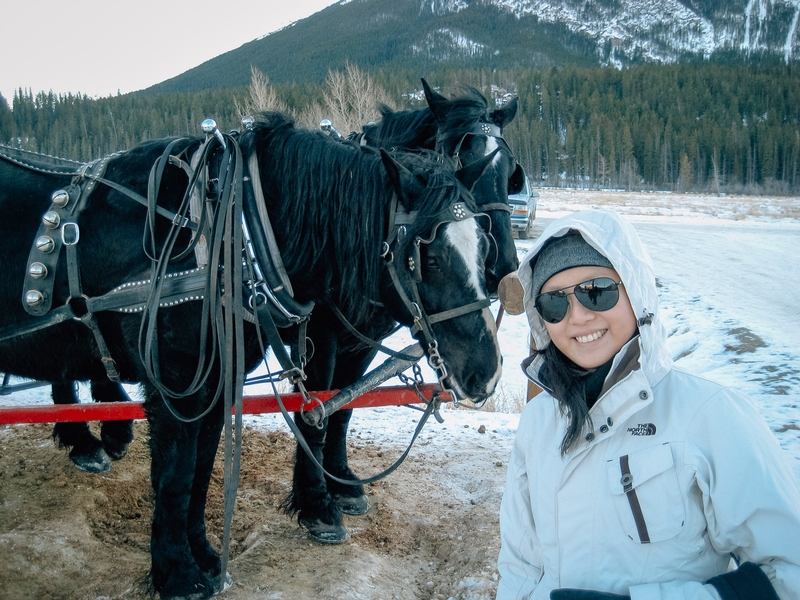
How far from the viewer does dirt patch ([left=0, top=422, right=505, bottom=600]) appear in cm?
285

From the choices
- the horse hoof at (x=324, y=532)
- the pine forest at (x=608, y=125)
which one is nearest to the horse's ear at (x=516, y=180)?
the horse hoof at (x=324, y=532)

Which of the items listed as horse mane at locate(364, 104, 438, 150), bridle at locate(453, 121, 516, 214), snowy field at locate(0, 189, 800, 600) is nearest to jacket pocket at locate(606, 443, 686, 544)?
snowy field at locate(0, 189, 800, 600)

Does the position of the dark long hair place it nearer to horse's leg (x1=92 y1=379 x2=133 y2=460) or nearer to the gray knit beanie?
the gray knit beanie

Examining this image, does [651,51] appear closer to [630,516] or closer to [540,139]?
[540,139]

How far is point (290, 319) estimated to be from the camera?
8.64 ft

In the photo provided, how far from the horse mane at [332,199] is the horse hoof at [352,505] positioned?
152cm

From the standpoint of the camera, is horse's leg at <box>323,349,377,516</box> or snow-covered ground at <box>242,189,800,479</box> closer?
horse's leg at <box>323,349,377,516</box>

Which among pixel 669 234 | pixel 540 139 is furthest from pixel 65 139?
pixel 669 234

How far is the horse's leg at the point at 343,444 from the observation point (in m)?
3.57

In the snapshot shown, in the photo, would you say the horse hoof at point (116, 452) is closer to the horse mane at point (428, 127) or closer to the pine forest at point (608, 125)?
the horse mane at point (428, 127)

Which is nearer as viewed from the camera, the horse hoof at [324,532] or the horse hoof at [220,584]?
the horse hoof at [220,584]

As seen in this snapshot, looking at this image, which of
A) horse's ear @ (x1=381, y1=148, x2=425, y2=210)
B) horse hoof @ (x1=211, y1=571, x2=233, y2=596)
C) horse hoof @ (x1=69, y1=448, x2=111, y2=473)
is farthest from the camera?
horse hoof @ (x1=69, y1=448, x2=111, y2=473)

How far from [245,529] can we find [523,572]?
7.53 feet

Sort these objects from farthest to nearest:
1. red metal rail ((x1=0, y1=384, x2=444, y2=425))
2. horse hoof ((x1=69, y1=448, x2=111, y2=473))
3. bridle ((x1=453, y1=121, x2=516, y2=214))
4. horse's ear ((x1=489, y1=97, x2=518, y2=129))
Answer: horse's ear ((x1=489, y1=97, x2=518, y2=129)), horse hoof ((x1=69, y1=448, x2=111, y2=473)), bridle ((x1=453, y1=121, x2=516, y2=214)), red metal rail ((x1=0, y1=384, x2=444, y2=425))
